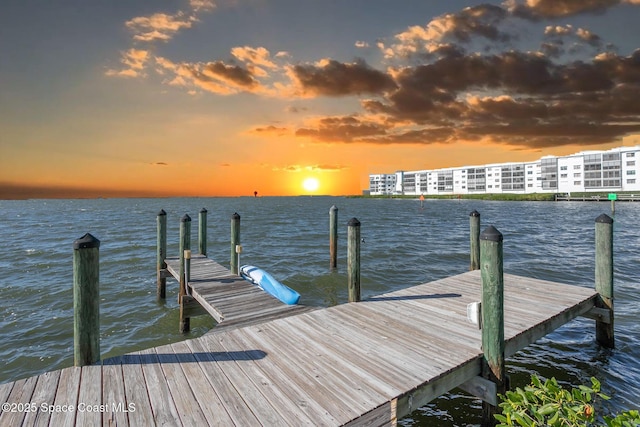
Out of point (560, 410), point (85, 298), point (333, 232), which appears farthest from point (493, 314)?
point (333, 232)

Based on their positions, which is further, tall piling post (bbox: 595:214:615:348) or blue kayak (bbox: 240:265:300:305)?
blue kayak (bbox: 240:265:300:305)

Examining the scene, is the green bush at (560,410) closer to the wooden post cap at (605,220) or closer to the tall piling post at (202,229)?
the wooden post cap at (605,220)

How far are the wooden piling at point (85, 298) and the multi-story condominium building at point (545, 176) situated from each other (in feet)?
394

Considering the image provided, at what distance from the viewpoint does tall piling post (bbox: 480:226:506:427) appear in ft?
17.2

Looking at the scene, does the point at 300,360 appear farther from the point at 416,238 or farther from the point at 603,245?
the point at 416,238

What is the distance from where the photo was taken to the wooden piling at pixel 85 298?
4.83m

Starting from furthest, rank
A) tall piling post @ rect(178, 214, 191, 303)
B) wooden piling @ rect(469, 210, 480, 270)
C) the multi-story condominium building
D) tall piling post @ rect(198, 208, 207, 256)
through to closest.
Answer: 1. the multi-story condominium building
2. tall piling post @ rect(198, 208, 207, 256)
3. wooden piling @ rect(469, 210, 480, 270)
4. tall piling post @ rect(178, 214, 191, 303)

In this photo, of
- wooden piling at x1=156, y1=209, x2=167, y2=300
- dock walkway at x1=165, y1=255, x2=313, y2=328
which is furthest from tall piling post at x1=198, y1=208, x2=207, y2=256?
dock walkway at x1=165, y1=255, x2=313, y2=328

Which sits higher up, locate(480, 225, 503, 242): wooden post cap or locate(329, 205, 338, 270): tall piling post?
locate(480, 225, 503, 242): wooden post cap

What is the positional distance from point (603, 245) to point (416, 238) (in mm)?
22715

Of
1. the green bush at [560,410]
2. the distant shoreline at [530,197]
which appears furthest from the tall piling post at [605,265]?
the distant shoreline at [530,197]

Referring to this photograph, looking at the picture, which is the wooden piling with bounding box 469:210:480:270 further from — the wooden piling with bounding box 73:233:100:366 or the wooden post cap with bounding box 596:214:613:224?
the wooden piling with bounding box 73:233:100:366

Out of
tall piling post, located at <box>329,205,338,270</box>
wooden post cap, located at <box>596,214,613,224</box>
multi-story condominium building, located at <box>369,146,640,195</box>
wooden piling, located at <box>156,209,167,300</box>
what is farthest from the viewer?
multi-story condominium building, located at <box>369,146,640,195</box>

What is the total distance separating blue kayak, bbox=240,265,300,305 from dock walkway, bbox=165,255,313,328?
90 centimetres
